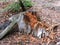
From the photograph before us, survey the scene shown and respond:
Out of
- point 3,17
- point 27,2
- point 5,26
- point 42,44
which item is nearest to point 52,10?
point 27,2

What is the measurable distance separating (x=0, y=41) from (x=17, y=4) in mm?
2621

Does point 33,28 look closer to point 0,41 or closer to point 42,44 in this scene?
point 42,44

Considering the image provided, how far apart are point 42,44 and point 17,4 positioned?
3137 mm

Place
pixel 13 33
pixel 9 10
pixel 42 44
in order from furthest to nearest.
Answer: pixel 9 10 < pixel 13 33 < pixel 42 44

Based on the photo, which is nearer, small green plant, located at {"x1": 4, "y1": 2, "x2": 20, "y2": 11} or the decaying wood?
the decaying wood

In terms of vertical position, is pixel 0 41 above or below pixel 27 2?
below

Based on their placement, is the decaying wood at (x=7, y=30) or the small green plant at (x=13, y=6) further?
the small green plant at (x=13, y=6)

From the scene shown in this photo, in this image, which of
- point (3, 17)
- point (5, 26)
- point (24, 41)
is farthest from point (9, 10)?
point (24, 41)

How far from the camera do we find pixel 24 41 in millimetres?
6148

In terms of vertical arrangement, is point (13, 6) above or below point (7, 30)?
above

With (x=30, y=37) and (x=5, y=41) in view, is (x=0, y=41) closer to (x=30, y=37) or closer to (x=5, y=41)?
(x=5, y=41)

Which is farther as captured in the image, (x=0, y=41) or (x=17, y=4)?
(x=17, y=4)

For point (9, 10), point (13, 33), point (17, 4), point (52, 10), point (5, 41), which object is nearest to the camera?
point (5, 41)

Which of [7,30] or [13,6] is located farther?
[13,6]
